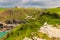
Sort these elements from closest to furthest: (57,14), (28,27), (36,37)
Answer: (36,37) < (28,27) < (57,14)

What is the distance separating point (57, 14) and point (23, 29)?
9015 mm

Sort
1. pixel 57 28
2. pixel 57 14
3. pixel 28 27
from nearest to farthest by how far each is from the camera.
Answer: pixel 57 28, pixel 28 27, pixel 57 14

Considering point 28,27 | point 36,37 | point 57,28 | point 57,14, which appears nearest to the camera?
point 36,37

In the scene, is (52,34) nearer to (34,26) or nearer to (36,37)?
(36,37)

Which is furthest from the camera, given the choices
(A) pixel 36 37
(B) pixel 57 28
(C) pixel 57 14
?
(C) pixel 57 14

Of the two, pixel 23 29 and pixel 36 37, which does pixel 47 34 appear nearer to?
pixel 36 37

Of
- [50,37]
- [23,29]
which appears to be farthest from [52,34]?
[23,29]

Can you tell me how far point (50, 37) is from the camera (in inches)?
1228

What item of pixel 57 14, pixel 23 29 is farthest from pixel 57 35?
pixel 57 14

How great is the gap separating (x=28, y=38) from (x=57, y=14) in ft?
49.5

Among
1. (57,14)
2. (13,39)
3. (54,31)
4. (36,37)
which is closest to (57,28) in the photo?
(54,31)

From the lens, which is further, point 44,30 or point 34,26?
point 34,26

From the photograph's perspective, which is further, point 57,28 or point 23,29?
point 23,29

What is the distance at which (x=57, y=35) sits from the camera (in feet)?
103
